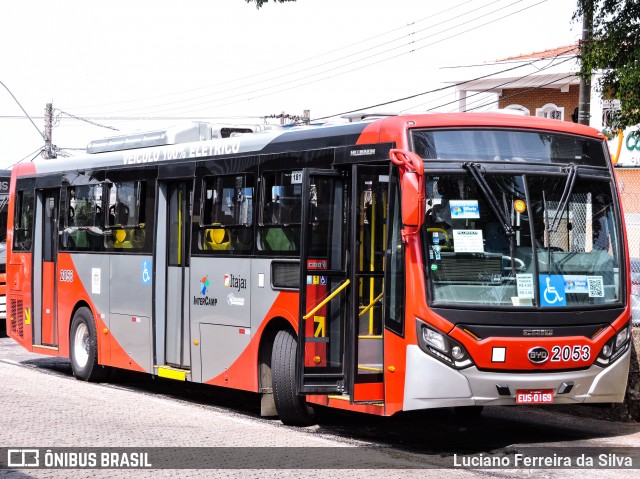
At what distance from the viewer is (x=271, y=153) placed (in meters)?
12.5

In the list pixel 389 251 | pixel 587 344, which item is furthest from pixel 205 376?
pixel 587 344

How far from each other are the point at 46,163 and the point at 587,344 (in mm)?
10686

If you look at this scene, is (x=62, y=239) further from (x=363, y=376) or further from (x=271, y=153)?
(x=363, y=376)

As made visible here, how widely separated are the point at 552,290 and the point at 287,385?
10.2ft

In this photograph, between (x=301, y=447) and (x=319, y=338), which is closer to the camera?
(x=301, y=447)

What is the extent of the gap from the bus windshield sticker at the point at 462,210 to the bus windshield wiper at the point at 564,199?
0.74 meters

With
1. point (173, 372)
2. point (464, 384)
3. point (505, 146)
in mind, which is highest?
point (505, 146)

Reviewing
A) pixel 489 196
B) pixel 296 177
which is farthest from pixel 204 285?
pixel 489 196

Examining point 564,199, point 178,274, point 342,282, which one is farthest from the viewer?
→ point 178,274

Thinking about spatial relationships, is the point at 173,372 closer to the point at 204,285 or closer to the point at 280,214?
the point at 204,285

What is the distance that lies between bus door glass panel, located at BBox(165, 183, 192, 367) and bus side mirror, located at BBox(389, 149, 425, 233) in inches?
184

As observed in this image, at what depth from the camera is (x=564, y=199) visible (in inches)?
415

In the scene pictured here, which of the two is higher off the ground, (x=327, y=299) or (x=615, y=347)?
(x=327, y=299)

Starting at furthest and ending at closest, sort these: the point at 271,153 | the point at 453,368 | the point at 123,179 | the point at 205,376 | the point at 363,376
A: the point at 123,179 < the point at 205,376 < the point at 271,153 < the point at 363,376 < the point at 453,368
